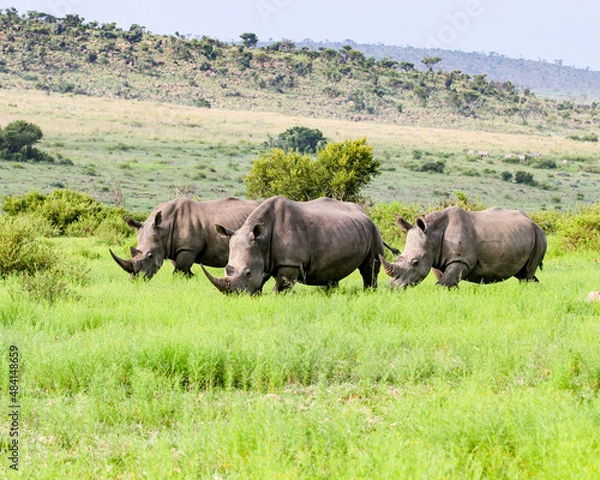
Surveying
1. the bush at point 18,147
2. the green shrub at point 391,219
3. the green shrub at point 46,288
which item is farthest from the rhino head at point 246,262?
the bush at point 18,147

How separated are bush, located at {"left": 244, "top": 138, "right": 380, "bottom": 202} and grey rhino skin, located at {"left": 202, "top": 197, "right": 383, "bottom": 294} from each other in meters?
16.1

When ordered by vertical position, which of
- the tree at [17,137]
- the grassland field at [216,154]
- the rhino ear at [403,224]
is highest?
the rhino ear at [403,224]

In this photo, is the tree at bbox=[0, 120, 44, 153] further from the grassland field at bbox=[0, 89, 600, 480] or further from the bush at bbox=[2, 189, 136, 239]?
the grassland field at bbox=[0, 89, 600, 480]

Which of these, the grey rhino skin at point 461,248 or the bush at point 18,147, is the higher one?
the grey rhino skin at point 461,248

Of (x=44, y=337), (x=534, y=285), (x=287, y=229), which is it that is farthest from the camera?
(x=534, y=285)

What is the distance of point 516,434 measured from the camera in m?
4.77

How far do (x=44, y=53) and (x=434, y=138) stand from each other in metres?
43.8

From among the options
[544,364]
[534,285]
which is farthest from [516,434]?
[534,285]

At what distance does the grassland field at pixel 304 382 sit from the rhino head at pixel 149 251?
0.98 ft

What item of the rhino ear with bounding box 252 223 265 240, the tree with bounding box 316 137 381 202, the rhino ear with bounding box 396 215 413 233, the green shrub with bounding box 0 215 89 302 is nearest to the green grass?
the rhino ear with bounding box 252 223 265 240

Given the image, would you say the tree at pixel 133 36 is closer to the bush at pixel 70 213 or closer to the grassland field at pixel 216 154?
the grassland field at pixel 216 154

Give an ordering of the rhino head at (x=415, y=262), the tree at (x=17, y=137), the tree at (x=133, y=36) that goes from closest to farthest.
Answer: the rhino head at (x=415, y=262)
the tree at (x=17, y=137)
the tree at (x=133, y=36)

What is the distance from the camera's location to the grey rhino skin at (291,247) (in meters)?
9.93

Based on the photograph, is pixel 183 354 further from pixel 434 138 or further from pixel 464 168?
pixel 434 138
